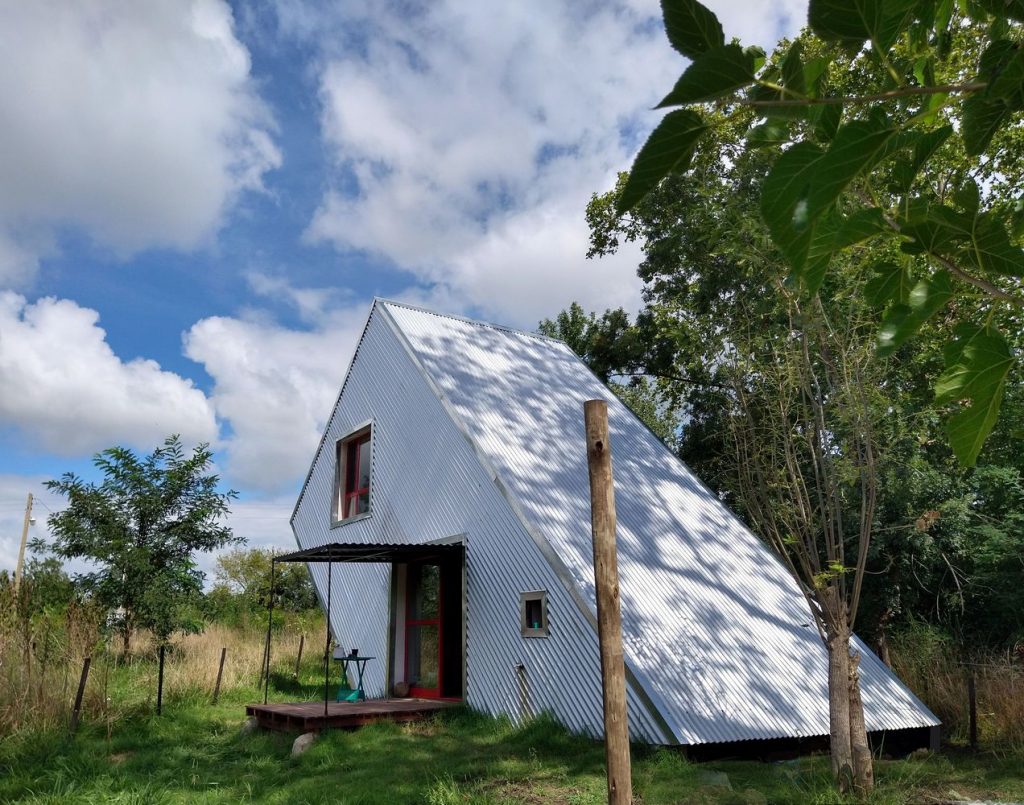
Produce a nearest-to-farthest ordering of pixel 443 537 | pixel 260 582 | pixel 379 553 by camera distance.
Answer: pixel 443 537 → pixel 379 553 → pixel 260 582

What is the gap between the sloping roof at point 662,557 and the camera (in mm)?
8055

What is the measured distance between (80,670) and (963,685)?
34.7 ft

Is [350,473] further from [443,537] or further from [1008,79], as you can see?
[1008,79]

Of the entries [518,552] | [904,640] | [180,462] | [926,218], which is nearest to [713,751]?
[518,552]

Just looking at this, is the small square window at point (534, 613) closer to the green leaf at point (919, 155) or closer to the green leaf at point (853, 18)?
the green leaf at point (919, 155)

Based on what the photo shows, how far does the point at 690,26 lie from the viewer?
3.32ft

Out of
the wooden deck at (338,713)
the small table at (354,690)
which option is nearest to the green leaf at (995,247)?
the wooden deck at (338,713)

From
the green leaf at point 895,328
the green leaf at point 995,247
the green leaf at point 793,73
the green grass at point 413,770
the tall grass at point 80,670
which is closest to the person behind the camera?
the green leaf at point 793,73

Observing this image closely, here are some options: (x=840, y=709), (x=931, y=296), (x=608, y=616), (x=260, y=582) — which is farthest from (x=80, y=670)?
(x=260, y=582)

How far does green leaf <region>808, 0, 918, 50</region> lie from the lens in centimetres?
101

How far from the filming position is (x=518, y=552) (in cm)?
960

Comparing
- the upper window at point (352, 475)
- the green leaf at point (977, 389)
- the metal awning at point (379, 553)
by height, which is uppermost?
the upper window at point (352, 475)

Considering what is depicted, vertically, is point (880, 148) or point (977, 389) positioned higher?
point (880, 148)

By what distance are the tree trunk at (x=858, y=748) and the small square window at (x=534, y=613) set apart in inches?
141
